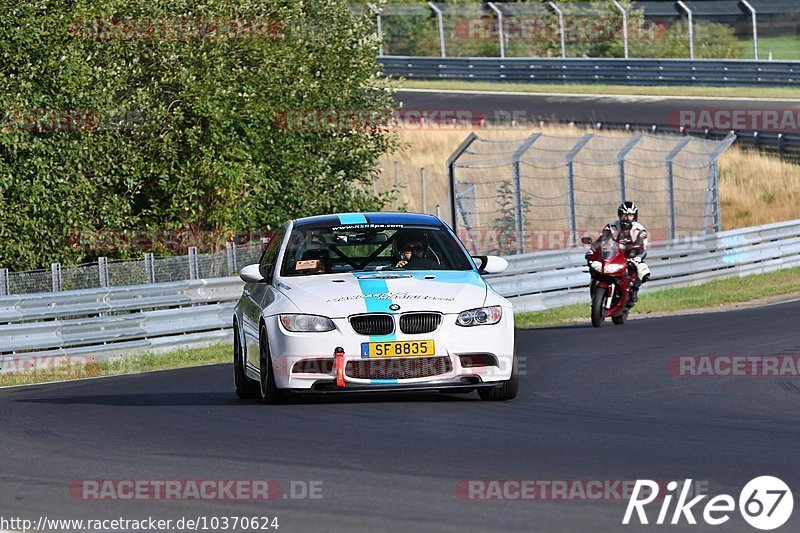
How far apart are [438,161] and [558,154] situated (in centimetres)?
327

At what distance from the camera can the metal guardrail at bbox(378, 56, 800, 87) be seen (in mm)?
44844

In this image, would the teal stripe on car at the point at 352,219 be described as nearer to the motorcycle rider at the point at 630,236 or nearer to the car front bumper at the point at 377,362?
the car front bumper at the point at 377,362

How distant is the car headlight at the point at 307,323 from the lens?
10.6 meters

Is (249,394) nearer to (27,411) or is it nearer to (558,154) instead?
(27,411)

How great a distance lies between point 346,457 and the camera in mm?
8414

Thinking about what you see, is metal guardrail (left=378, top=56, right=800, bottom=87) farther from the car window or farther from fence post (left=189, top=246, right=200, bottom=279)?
the car window

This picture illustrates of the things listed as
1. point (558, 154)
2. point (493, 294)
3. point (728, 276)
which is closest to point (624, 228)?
point (728, 276)

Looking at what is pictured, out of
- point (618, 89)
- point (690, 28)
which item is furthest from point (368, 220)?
point (618, 89)

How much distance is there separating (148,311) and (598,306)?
19.0 feet

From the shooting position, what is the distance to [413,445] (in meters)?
8.79

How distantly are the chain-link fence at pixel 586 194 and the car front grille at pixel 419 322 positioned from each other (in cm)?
1359

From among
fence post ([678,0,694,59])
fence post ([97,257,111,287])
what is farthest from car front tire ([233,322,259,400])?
fence post ([678,0,694,59])

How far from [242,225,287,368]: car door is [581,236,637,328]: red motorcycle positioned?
760 centimetres

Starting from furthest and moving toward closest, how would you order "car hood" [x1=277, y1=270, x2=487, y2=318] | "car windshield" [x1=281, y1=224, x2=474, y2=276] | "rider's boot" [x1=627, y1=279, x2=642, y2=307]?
"rider's boot" [x1=627, y1=279, x2=642, y2=307] → "car windshield" [x1=281, y1=224, x2=474, y2=276] → "car hood" [x1=277, y1=270, x2=487, y2=318]
